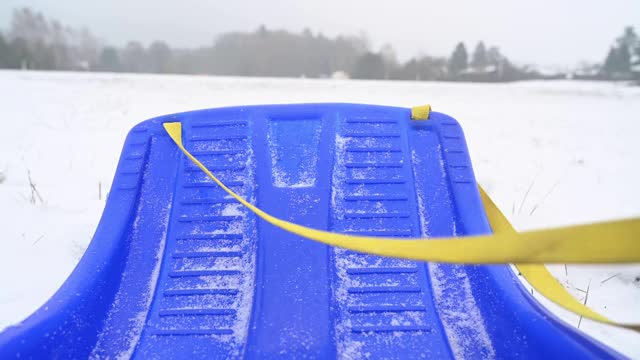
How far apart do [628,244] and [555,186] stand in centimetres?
292

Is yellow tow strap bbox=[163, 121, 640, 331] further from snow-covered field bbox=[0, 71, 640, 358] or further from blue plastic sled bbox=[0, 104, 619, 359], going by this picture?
blue plastic sled bbox=[0, 104, 619, 359]

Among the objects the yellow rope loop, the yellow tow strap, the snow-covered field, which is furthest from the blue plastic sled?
the yellow tow strap

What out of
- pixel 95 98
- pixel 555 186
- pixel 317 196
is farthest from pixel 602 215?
pixel 95 98

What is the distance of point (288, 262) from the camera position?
55.0 inches

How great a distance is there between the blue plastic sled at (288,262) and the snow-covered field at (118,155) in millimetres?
433

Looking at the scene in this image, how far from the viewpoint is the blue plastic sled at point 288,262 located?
1.23 metres

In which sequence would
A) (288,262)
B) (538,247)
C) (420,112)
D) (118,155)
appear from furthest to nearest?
(118,155) → (420,112) → (288,262) → (538,247)

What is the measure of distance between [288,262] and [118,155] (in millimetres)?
2970

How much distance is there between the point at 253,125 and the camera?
1.68 metres

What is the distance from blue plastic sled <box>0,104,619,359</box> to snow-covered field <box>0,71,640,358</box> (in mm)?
433

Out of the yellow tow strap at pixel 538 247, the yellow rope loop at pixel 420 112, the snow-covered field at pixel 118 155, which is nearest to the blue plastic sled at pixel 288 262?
the yellow rope loop at pixel 420 112

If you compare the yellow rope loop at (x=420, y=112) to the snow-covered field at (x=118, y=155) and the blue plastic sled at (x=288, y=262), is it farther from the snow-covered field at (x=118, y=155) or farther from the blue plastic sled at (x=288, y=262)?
the snow-covered field at (x=118, y=155)

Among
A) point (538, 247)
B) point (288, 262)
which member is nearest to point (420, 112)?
point (288, 262)

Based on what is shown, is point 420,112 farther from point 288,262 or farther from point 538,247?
point 538,247
